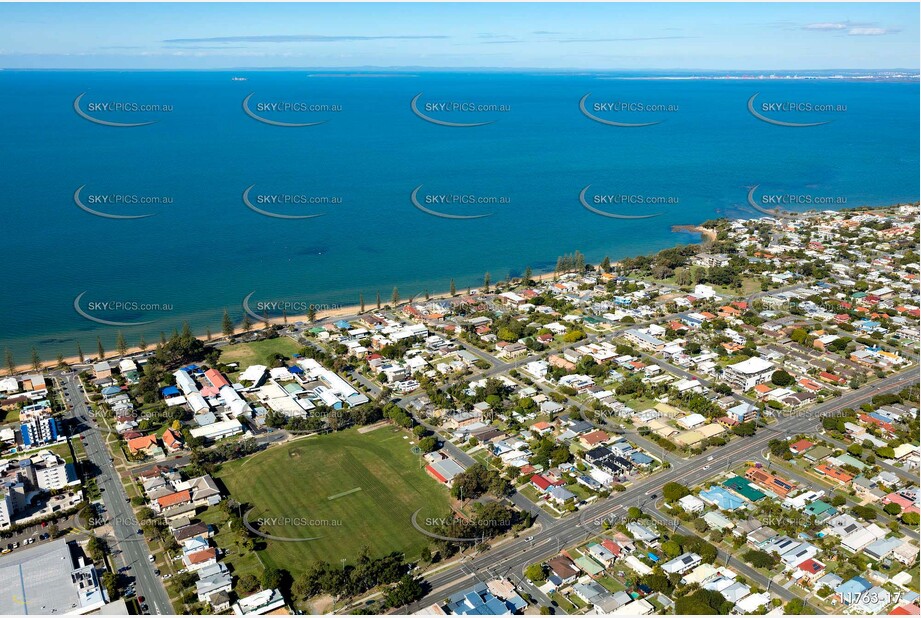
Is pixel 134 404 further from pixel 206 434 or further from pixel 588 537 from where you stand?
pixel 588 537

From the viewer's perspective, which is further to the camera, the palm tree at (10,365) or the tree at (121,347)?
the tree at (121,347)

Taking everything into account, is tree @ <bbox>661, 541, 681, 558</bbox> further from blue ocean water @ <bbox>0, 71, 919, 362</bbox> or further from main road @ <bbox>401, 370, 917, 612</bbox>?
blue ocean water @ <bbox>0, 71, 919, 362</bbox>

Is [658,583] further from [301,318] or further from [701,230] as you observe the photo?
[701,230]

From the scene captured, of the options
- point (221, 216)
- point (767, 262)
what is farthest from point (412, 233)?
point (767, 262)

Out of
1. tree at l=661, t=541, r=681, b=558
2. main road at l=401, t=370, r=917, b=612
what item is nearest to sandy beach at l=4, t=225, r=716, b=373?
main road at l=401, t=370, r=917, b=612

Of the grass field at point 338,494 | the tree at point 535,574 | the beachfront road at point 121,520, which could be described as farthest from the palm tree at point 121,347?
the tree at point 535,574

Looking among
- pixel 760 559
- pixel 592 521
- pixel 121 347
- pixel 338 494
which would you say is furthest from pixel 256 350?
pixel 760 559

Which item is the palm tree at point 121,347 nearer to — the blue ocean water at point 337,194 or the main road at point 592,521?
the blue ocean water at point 337,194

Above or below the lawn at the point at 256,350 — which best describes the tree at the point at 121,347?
above
